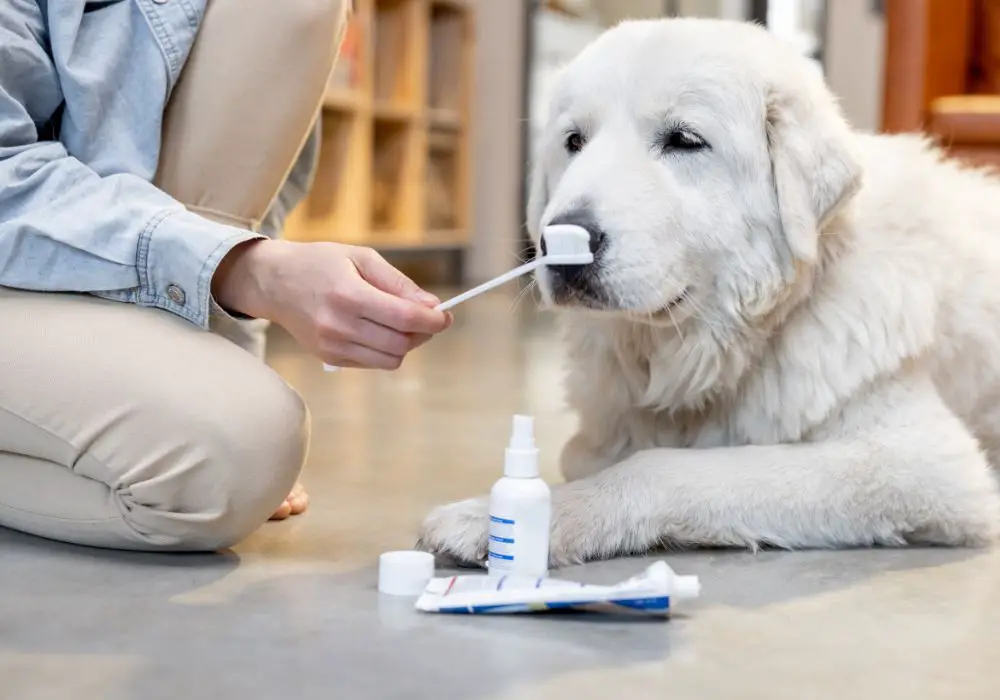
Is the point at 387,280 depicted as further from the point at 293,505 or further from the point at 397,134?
the point at 397,134

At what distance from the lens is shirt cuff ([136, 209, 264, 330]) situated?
1.33 metres

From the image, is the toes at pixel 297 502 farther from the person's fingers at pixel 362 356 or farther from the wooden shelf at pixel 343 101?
the wooden shelf at pixel 343 101

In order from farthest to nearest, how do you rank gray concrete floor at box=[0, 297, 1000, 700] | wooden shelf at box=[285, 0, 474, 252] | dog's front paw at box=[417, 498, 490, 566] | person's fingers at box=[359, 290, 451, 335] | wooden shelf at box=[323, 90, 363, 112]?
wooden shelf at box=[285, 0, 474, 252], wooden shelf at box=[323, 90, 363, 112], dog's front paw at box=[417, 498, 490, 566], person's fingers at box=[359, 290, 451, 335], gray concrete floor at box=[0, 297, 1000, 700]

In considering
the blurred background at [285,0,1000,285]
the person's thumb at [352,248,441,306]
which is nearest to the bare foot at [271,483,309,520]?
the person's thumb at [352,248,441,306]

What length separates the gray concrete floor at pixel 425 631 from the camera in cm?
101

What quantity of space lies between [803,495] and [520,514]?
1.35ft

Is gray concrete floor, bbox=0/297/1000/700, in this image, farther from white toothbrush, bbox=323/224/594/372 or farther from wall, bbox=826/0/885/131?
wall, bbox=826/0/885/131

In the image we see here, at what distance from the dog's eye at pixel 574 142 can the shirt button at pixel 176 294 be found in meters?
0.55

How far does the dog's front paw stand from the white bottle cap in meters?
0.09

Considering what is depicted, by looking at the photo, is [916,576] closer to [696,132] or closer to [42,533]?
[696,132]

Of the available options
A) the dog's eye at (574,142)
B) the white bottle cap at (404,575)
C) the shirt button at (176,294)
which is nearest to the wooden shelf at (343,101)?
the dog's eye at (574,142)

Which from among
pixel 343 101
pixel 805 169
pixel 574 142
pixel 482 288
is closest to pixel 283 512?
pixel 482 288

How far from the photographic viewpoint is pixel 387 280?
4.25 feet

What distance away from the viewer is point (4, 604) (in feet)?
3.92
